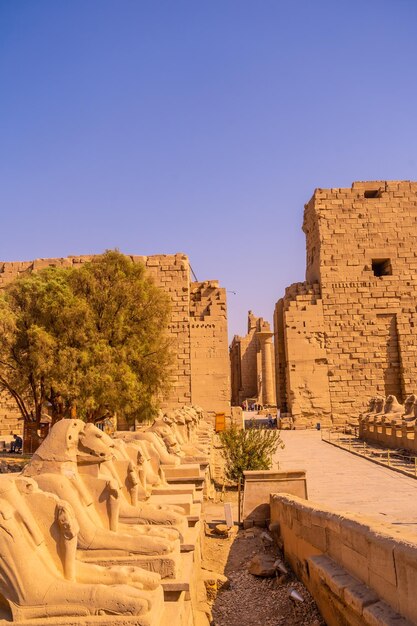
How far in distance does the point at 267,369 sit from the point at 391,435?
66.5ft

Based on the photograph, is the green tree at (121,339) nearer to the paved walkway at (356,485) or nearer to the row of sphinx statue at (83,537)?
the paved walkway at (356,485)

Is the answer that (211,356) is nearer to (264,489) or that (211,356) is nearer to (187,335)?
(187,335)

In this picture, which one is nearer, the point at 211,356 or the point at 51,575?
the point at 51,575

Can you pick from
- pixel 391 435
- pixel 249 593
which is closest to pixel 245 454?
pixel 249 593

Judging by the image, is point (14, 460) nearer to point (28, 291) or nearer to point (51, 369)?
point (51, 369)

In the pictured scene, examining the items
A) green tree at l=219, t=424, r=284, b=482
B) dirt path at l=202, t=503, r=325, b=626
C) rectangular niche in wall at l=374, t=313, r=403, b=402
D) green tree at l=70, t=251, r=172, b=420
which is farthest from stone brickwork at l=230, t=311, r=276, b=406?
dirt path at l=202, t=503, r=325, b=626

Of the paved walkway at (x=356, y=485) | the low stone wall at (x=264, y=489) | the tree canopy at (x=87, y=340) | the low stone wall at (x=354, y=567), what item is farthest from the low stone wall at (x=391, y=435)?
the low stone wall at (x=354, y=567)

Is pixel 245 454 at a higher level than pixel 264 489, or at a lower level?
higher

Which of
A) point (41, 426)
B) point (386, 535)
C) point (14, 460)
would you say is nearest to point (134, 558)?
point (386, 535)

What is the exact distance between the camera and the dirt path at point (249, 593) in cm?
511

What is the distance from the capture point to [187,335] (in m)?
20.8

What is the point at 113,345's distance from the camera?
15.2 meters

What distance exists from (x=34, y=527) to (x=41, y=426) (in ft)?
43.5

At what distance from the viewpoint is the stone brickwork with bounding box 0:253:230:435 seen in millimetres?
20422
